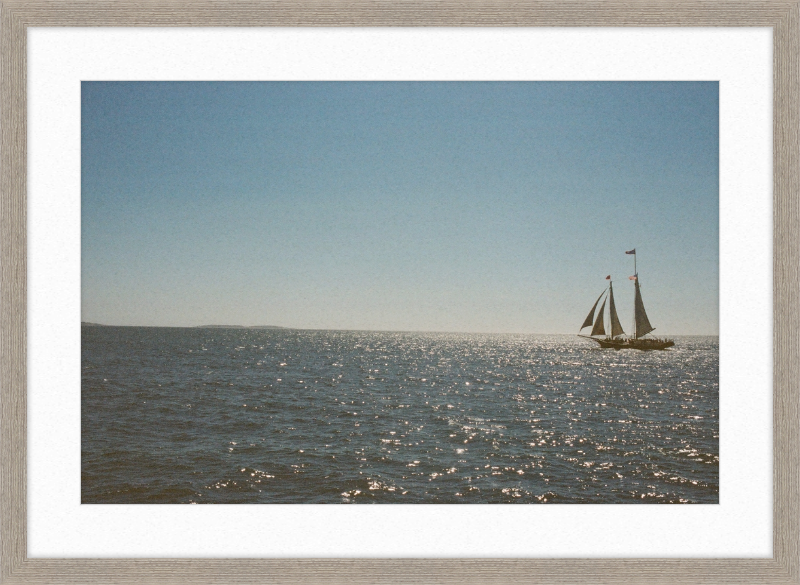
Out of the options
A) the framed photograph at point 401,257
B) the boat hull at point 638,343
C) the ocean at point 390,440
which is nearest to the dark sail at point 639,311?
the framed photograph at point 401,257

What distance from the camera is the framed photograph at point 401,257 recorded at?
329 centimetres

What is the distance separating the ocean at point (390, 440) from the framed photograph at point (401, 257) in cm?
10

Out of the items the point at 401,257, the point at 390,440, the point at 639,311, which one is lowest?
the point at 390,440

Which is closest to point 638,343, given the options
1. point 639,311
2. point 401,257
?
point 639,311

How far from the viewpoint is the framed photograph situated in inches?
129

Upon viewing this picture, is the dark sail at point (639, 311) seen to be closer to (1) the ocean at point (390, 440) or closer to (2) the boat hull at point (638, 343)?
(1) the ocean at point (390, 440)

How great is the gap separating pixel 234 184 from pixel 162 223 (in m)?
1.68

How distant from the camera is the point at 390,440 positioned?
991 centimetres

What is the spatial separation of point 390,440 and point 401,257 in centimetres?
376

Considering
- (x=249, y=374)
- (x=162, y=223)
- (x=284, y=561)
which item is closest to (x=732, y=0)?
(x=284, y=561)

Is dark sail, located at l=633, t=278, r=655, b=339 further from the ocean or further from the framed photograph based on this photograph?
the ocean

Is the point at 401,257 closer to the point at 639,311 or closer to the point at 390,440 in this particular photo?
the point at 390,440

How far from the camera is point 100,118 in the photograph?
18.5 ft

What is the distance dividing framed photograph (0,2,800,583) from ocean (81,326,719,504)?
4.0 inches
